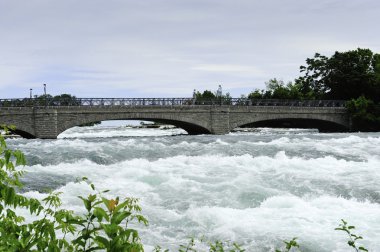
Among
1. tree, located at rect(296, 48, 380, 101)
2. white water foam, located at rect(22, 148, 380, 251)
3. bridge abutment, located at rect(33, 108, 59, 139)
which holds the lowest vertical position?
white water foam, located at rect(22, 148, 380, 251)

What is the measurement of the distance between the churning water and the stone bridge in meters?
19.0

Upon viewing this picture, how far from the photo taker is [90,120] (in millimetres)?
50281

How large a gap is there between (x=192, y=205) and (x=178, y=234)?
302 centimetres

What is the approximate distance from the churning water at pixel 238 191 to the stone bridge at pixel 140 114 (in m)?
19.0

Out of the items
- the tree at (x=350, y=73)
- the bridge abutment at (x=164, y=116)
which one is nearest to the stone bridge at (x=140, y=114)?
the bridge abutment at (x=164, y=116)

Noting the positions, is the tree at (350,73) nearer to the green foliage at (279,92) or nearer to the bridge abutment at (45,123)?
the green foliage at (279,92)

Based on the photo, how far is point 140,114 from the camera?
52.2 meters

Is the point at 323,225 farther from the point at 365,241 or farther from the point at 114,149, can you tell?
the point at 114,149

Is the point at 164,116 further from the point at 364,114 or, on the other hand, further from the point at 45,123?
the point at 364,114

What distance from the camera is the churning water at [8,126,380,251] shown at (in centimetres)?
1167

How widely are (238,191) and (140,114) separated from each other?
36.6m

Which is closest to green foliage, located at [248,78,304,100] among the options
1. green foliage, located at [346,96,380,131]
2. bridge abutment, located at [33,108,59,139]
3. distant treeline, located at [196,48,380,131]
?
distant treeline, located at [196,48,380,131]

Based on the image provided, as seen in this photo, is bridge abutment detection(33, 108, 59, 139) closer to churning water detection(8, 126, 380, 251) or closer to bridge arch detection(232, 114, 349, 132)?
churning water detection(8, 126, 380, 251)

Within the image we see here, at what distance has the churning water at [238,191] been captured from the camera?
11.7m
